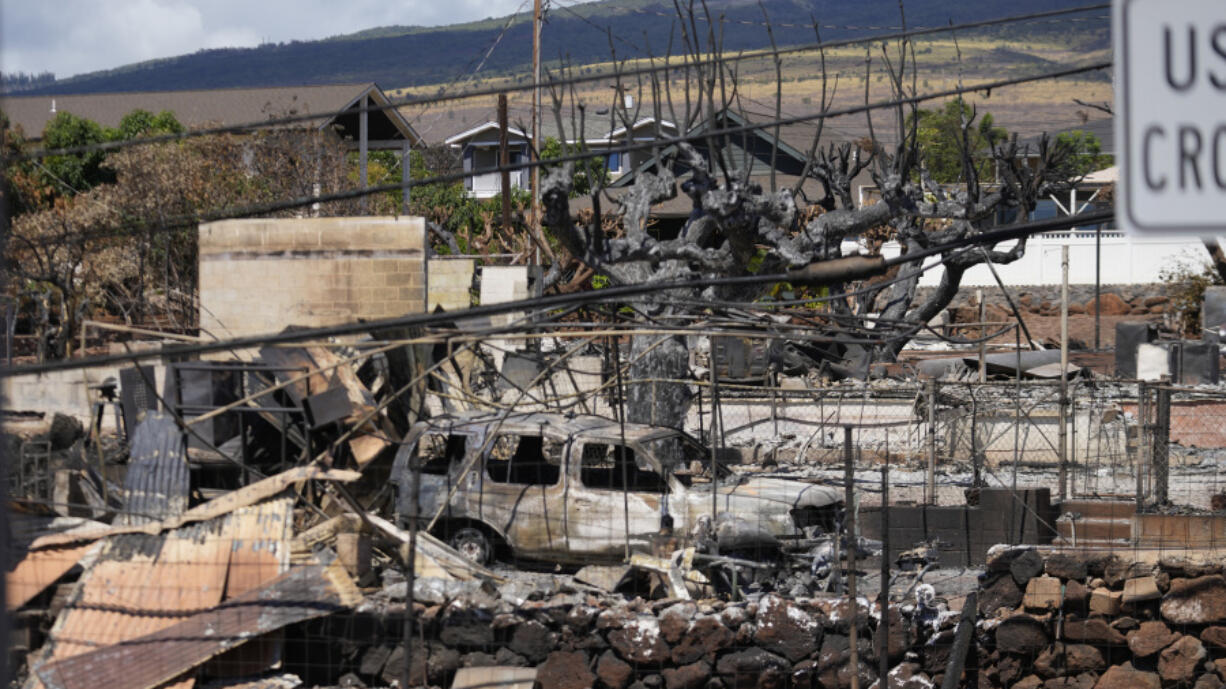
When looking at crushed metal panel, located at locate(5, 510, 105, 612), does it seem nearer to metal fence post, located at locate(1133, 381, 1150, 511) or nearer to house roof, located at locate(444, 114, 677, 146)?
metal fence post, located at locate(1133, 381, 1150, 511)

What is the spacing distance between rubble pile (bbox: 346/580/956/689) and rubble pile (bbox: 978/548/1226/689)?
16.8 inches

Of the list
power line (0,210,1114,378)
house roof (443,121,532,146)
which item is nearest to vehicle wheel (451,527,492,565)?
power line (0,210,1114,378)

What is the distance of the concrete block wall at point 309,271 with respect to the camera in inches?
658

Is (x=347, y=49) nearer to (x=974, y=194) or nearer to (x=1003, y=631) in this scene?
(x=974, y=194)

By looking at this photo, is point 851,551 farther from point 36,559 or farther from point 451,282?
point 451,282

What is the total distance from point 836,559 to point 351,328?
17.4 feet

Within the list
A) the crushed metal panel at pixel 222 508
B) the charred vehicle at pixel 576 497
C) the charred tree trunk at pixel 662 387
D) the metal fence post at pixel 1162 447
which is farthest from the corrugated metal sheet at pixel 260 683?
the metal fence post at pixel 1162 447

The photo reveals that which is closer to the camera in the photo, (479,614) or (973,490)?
(479,614)

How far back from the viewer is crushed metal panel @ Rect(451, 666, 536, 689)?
7.78 meters

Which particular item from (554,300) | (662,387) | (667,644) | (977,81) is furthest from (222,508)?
(977,81)

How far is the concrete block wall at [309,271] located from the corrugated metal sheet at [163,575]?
8368 mm

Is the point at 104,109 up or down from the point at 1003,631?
up

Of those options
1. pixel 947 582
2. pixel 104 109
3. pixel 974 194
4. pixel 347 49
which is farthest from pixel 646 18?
pixel 947 582

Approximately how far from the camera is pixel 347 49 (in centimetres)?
17812
